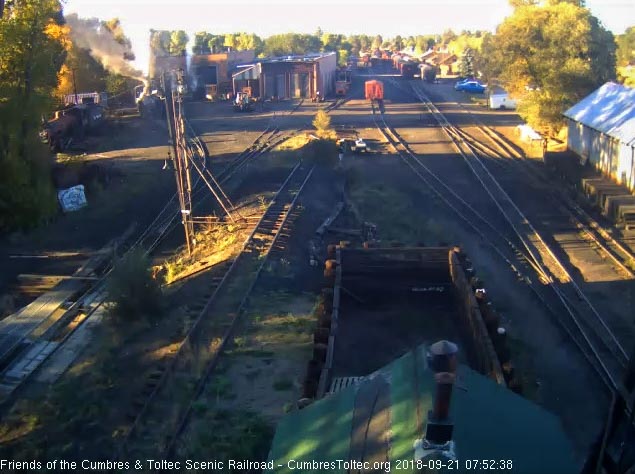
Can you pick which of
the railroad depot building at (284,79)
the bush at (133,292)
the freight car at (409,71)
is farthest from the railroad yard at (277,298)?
the freight car at (409,71)

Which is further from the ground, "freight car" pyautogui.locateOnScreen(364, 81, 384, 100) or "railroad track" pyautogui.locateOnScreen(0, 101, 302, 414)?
"freight car" pyautogui.locateOnScreen(364, 81, 384, 100)

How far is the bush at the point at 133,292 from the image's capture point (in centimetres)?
1230

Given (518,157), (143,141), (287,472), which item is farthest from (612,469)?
(143,141)

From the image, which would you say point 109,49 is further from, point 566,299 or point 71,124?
point 566,299

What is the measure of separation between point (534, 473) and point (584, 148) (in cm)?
2289

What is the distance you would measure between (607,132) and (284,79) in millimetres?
35197

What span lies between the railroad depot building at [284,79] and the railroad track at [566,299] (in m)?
31.9

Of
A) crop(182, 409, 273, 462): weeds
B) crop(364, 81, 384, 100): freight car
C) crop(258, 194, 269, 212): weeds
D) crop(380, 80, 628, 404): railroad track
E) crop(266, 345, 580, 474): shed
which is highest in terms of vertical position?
crop(364, 81, 384, 100): freight car

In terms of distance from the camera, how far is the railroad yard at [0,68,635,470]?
29.4 ft

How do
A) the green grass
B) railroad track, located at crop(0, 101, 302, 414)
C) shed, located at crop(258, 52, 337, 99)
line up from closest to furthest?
the green grass
railroad track, located at crop(0, 101, 302, 414)
shed, located at crop(258, 52, 337, 99)

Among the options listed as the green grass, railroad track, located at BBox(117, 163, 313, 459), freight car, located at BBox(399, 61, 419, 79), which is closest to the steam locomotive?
railroad track, located at BBox(117, 163, 313, 459)

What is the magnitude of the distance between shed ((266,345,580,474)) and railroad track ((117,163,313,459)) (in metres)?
4.03

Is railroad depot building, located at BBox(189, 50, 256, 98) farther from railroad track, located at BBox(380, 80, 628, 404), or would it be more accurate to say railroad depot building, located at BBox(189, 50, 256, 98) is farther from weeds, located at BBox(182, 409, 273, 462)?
weeds, located at BBox(182, 409, 273, 462)

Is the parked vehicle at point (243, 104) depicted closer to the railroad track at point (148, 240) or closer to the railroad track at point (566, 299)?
the railroad track at point (148, 240)
